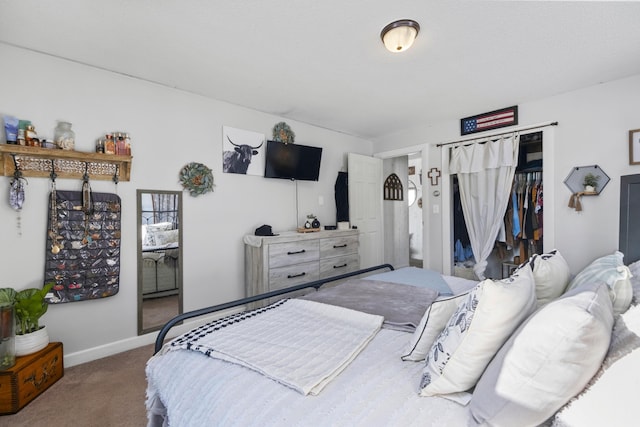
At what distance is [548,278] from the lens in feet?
4.17

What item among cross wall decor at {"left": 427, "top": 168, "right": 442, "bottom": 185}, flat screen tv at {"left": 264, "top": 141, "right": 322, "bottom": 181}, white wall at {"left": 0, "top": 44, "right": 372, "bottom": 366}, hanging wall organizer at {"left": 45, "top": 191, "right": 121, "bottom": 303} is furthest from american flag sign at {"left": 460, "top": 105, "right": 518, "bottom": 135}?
hanging wall organizer at {"left": 45, "top": 191, "right": 121, "bottom": 303}

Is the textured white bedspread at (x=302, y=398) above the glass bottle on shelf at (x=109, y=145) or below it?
below

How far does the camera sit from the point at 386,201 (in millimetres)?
4855

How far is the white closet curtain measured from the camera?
327 centimetres

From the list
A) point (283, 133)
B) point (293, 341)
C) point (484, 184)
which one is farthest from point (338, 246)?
point (293, 341)

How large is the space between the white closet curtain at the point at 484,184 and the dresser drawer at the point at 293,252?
196cm

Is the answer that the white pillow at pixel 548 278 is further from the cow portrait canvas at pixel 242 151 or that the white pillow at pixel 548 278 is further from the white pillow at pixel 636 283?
the cow portrait canvas at pixel 242 151

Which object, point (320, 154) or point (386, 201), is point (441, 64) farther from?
point (386, 201)

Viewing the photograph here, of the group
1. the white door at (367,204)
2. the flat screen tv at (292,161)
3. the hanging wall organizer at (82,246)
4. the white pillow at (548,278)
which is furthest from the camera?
the white door at (367,204)

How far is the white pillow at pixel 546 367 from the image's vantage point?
26.7 inches

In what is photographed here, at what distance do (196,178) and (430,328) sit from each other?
99.5 inches

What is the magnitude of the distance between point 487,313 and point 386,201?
407 cm

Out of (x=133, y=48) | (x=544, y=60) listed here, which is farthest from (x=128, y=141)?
(x=544, y=60)

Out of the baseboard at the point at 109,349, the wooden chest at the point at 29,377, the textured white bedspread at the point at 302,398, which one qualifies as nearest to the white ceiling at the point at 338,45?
the textured white bedspread at the point at 302,398
